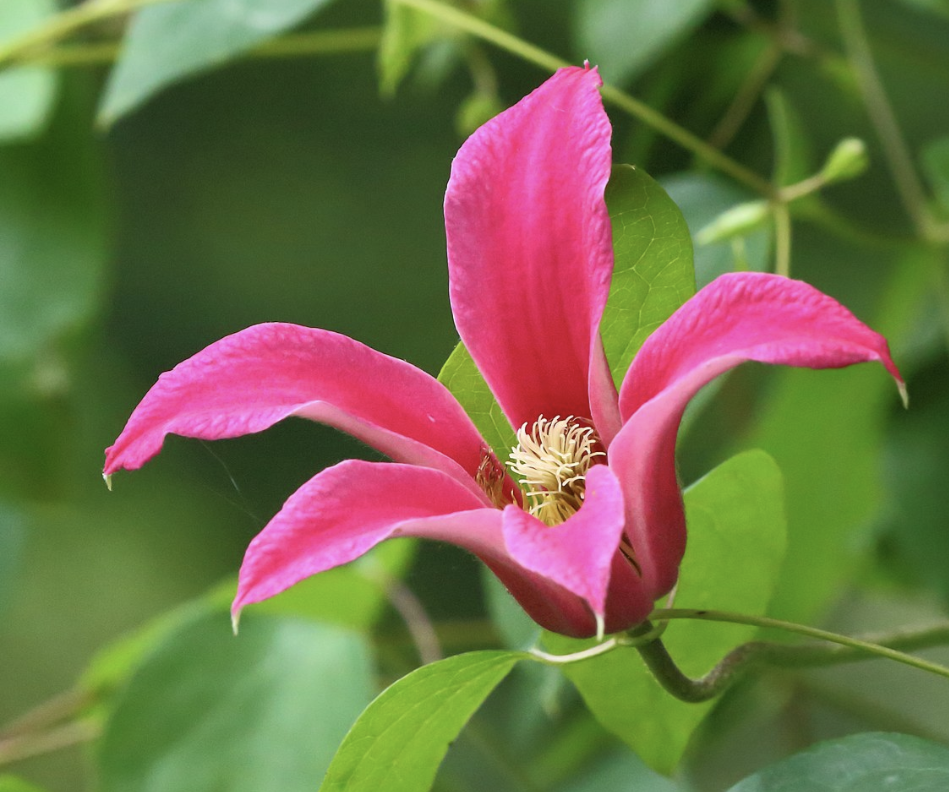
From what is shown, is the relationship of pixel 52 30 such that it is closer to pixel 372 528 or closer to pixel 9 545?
pixel 9 545

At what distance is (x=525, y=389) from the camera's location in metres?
0.27

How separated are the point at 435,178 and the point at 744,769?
53 centimetres

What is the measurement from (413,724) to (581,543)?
0.10 metres

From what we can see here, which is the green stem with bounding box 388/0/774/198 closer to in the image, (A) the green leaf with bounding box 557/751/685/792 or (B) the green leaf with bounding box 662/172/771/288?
(B) the green leaf with bounding box 662/172/771/288

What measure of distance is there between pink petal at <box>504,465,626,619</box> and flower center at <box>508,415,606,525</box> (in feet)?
0.19

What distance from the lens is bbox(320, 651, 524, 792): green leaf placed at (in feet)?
0.85

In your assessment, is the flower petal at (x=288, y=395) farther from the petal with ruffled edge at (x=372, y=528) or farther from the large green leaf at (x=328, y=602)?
the large green leaf at (x=328, y=602)

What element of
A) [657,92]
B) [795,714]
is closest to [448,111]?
[657,92]

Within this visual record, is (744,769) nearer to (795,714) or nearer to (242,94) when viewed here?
(795,714)

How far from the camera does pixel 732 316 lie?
217 mm

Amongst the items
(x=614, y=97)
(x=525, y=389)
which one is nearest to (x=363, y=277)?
(x=614, y=97)

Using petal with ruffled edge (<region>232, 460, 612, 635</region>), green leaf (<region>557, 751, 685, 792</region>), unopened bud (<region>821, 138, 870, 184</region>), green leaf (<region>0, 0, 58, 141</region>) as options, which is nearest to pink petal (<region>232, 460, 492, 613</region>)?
petal with ruffled edge (<region>232, 460, 612, 635</region>)

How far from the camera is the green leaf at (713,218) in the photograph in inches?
15.0

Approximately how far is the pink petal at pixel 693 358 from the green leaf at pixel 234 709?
0.25 meters
